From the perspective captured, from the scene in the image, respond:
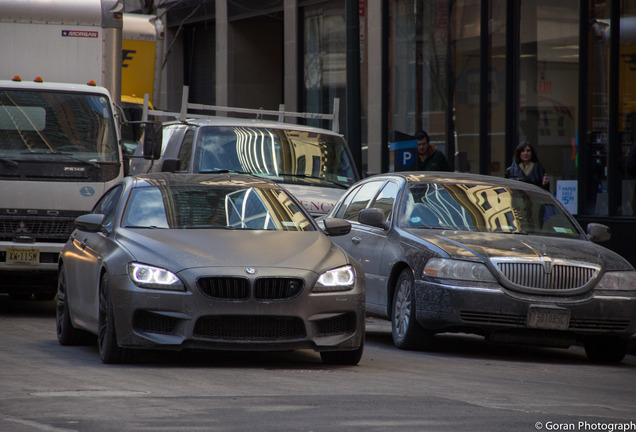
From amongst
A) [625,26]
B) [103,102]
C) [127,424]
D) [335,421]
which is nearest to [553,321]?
[335,421]

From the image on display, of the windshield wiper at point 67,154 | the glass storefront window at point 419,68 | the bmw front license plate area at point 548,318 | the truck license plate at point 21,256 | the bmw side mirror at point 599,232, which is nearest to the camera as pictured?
the bmw front license plate area at point 548,318

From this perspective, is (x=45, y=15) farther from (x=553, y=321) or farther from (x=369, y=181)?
(x=553, y=321)

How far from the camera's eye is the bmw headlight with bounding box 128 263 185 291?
29.6 ft

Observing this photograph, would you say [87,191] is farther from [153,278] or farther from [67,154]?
[153,278]

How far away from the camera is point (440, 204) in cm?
1220

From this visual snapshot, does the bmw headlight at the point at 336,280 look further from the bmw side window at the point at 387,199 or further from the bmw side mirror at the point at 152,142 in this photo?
the bmw side mirror at the point at 152,142

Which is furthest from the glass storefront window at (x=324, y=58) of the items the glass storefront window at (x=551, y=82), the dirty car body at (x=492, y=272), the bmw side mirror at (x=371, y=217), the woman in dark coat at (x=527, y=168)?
the bmw side mirror at (x=371, y=217)

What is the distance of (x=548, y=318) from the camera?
424 inches

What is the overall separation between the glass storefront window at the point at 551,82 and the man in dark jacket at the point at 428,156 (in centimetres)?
233

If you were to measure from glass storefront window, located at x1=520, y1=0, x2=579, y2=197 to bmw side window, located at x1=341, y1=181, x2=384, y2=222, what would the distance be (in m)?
6.98

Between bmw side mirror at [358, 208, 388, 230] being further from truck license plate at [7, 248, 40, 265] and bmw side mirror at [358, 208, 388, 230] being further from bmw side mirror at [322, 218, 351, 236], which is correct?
truck license plate at [7, 248, 40, 265]

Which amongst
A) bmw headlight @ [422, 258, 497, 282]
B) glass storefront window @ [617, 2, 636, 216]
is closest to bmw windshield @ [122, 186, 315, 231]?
bmw headlight @ [422, 258, 497, 282]

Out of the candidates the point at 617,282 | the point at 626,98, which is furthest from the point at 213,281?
the point at 626,98

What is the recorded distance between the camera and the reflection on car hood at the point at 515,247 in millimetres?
10969
